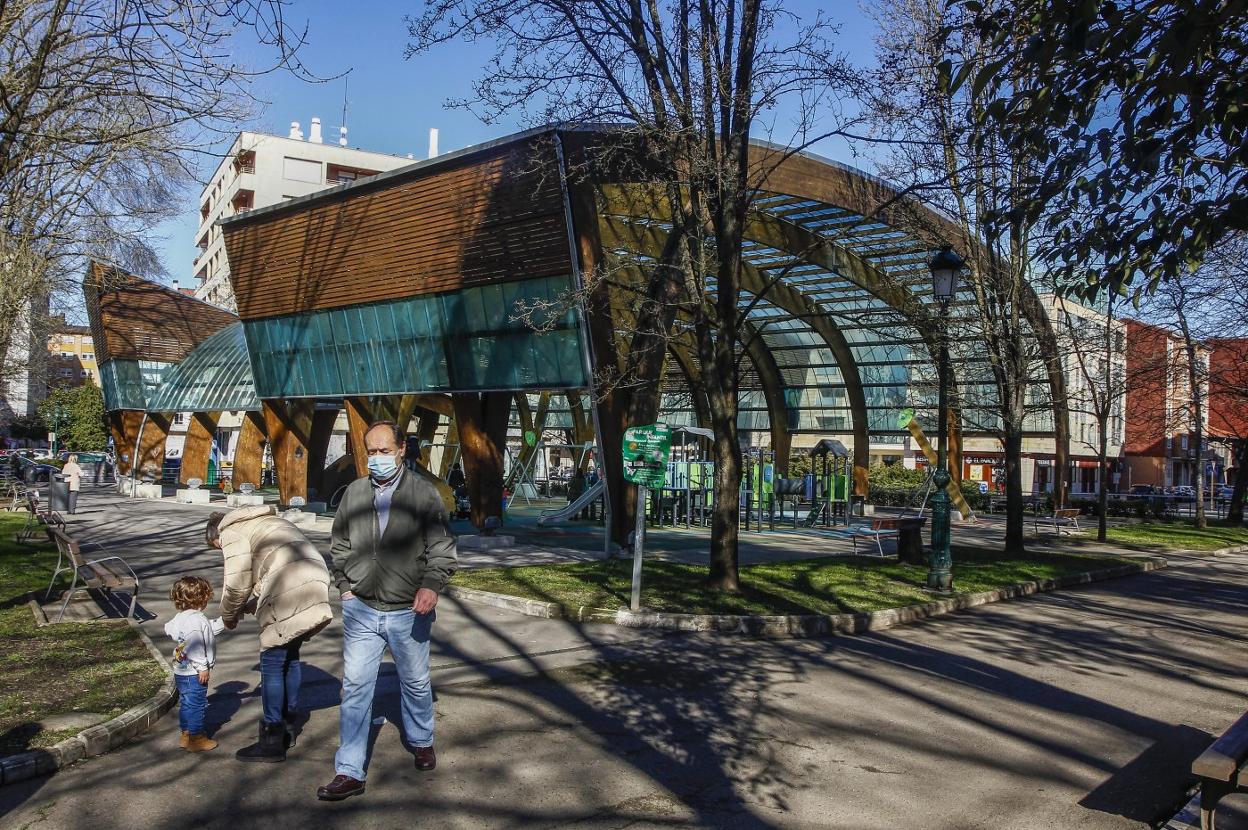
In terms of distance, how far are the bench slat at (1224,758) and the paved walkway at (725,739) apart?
0.73 m

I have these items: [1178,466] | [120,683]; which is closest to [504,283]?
[120,683]

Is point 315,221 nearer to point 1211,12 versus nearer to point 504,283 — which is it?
point 504,283

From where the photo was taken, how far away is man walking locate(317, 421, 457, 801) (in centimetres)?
519

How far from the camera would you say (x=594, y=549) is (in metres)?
21.2

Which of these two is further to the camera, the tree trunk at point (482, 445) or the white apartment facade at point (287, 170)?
the white apartment facade at point (287, 170)

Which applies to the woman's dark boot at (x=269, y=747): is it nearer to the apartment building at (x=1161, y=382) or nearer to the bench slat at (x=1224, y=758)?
the bench slat at (x=1224, y=758)

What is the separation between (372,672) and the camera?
5.22m

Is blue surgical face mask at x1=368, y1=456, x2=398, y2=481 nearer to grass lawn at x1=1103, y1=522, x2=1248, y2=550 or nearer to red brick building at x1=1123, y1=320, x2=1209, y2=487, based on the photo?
grass lawn at x1=1103, y1=522, x2=1248, y2=550

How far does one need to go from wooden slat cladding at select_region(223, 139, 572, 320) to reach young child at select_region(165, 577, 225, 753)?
12.3m

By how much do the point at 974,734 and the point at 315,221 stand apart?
2224 centimetres

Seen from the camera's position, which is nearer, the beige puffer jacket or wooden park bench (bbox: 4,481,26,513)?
the beige puffer jacket

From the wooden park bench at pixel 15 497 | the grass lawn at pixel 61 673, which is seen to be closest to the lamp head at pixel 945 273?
the grass lawn at pixel 61 673

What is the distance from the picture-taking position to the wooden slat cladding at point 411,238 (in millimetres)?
20000

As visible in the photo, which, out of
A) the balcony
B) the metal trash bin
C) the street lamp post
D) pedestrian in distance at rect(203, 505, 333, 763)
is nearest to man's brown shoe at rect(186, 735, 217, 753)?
pedestrian in distance at rect(203, 505, 333, 763)
